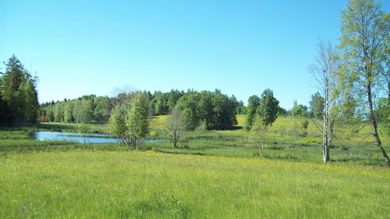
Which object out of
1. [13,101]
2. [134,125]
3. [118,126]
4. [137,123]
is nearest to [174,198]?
[137,123]

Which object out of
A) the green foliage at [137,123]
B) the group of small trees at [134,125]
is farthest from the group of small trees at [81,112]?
the green foliage at [137,123]

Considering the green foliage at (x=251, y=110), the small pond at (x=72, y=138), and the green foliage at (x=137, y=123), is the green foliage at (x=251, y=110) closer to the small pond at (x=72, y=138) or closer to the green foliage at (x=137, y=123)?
the small pond at (x=72, y=138)

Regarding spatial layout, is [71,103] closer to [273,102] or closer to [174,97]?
[174,97]

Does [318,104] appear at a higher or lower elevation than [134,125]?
higher

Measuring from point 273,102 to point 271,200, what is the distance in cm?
11141

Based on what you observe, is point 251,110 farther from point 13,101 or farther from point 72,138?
point 13,101

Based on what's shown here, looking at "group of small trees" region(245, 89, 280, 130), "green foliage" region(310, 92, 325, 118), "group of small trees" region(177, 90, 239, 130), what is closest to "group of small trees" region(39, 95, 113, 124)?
"group of small trees" region(177, 90, 239, 130)

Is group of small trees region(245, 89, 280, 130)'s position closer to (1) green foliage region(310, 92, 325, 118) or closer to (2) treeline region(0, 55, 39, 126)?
(1) green foliage region(310, 92, 325, 118)

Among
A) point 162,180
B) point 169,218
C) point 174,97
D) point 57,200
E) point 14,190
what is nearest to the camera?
point 169,218

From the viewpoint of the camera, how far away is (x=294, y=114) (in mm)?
173250

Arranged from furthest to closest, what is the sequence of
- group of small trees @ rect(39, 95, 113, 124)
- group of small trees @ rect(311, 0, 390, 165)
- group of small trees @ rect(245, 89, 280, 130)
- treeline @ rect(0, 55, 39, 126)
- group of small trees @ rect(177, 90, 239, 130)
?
group of small trees @ rect(39, 95, 113, 124) < group of small trees @ rect(177, 90, 239, 130) < group of small trees @ rect(245, 89, 280, 130) < treeline @ rect(0, 55, 39, 126) < group of small trees @ rect(311, 0, 390, 165)

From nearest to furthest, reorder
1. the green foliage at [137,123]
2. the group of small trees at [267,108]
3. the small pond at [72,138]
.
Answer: the green foliage at [137,123] → the small pond at [72,138] → the group of small trees at [267,108]

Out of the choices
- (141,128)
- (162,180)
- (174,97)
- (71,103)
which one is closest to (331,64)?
(141,128)

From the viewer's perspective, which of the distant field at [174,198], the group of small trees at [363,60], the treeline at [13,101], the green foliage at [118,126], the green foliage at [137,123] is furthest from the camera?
the treeline at [13,101]
